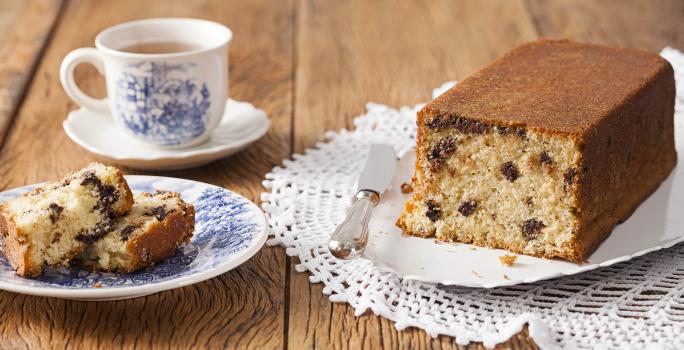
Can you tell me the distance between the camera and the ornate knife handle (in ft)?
6.57

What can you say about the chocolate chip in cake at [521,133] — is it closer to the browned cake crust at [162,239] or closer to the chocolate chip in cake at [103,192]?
the browned cake crust at [162,239]

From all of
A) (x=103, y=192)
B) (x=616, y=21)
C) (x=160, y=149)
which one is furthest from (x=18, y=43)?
(x=616, y=21)

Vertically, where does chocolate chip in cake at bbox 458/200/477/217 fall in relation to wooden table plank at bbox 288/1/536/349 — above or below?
above

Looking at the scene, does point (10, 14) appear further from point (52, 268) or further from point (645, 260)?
point (645, 260)

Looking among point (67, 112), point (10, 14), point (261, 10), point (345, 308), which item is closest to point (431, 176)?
point (345, 308)

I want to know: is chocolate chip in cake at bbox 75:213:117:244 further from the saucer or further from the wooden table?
the saucer

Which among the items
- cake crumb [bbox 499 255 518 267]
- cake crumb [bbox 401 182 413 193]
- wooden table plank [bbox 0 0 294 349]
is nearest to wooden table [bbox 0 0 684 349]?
wooden table plank [bbox 0 0 294 349]

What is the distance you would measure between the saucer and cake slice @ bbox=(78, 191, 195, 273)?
570 millimetres

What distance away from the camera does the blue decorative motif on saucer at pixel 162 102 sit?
2.66m

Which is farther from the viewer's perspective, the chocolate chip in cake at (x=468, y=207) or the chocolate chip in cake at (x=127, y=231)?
the chocolate chip in cake at (x=468, y=207)

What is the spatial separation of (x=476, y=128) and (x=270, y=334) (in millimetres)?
683

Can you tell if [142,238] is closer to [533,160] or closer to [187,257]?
[187,257]

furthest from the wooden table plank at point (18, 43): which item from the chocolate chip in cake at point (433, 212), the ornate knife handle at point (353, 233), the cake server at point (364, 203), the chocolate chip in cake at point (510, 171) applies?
the chocolate chip in cake at point (510, 171)

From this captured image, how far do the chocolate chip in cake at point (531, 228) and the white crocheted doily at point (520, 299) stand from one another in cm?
14
